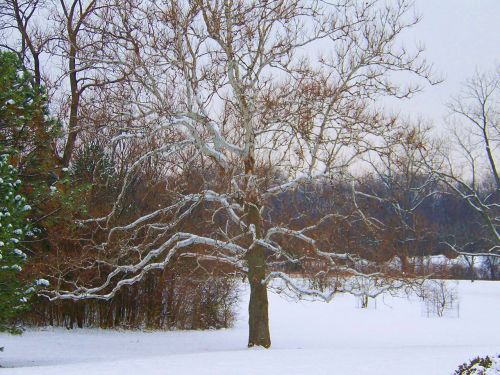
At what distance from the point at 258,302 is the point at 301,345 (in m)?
3.68

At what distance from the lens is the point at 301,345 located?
14641mm

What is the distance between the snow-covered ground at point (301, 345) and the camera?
834cm

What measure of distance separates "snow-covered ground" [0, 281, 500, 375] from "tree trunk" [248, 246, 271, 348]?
74 centimetres

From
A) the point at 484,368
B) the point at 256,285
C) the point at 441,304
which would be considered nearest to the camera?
the point at 484,368

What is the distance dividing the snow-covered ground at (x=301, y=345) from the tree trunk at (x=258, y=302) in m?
0.74

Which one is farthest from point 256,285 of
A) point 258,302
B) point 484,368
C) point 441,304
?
point 441,304

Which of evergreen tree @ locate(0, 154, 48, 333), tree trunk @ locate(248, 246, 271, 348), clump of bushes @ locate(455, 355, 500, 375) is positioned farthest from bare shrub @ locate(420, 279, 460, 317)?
clump of bushes @ locate(455, 355, 500, 375)

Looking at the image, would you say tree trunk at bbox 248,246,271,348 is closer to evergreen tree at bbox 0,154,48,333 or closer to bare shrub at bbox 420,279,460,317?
evergreen tree at bbox 0,154,48,333

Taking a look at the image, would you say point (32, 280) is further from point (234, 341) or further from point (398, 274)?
point (398, 274)

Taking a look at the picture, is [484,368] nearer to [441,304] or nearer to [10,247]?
[10,247]

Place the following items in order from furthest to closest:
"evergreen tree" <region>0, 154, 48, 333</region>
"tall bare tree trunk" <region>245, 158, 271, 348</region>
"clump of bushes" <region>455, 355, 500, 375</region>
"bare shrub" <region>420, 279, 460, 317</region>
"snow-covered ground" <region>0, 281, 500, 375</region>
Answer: "bare shrub" <region>420, 279, 460, 317</region> < "tall bare tree trunk" <region>245, 158, 271, 348</region> < "evergreen tree" <region>0, 154, 48, 333</region> < "snow-covered ground" <region>0, 281, 500, 375</region> < "clump of bushes" <region>455, 355, 500, 375</region>

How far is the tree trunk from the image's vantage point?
1147cm

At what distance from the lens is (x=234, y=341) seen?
15.3m

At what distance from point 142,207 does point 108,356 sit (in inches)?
236
